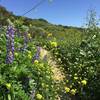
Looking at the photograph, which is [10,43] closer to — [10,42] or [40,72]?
[10,42]

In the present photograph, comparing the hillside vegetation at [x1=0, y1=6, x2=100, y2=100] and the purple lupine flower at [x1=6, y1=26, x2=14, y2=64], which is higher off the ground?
the purple lupine flower at [x1=6, y1=26, x2=14, y2=64]

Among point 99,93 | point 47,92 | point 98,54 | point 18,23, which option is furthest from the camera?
point 18,23

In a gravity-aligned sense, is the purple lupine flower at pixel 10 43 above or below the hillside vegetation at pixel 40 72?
above

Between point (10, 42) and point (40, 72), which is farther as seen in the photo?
point (40, 72)

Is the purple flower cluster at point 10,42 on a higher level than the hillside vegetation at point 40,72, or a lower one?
higher

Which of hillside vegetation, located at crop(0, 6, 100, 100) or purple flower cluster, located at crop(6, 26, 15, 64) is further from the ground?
purple flower cluster, located at crop(6, 26, 15, 64)

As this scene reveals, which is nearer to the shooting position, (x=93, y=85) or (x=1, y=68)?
(x=1, y=68)

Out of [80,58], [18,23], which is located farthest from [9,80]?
[18,23]

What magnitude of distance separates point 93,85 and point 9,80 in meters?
2.06

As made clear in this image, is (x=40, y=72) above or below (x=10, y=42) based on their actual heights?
below

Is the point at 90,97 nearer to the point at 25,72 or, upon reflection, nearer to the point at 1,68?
the point at 25,72

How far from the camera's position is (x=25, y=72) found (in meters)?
4.70

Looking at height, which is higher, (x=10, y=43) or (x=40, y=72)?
(x=10, y=43)

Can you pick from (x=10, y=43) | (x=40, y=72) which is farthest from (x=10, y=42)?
(x=40, y=72)
